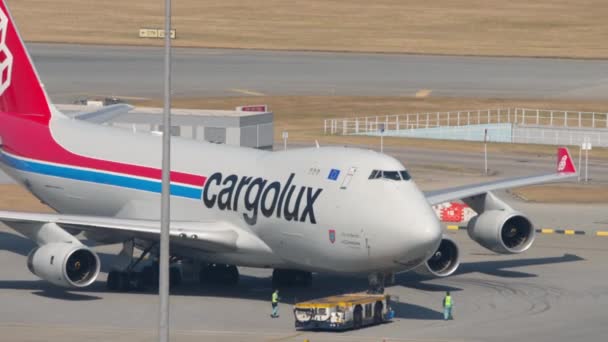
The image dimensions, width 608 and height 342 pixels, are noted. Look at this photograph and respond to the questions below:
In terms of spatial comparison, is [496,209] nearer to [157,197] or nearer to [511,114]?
[157,197]

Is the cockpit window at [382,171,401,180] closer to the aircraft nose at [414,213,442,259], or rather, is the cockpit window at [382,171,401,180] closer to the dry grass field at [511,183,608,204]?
the aircraft nose at [414,213,442,259]

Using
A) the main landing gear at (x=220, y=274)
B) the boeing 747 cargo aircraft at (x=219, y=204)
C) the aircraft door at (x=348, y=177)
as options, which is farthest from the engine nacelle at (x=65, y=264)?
the aircraft door at (x=348, y=177)

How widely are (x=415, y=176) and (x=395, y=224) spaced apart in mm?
48536

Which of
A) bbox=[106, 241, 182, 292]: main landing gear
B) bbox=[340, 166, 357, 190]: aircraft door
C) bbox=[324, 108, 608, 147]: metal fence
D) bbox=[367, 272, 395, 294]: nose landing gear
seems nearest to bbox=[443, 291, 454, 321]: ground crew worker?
bbox=[367, 272, 395, 294]: nose landing gear

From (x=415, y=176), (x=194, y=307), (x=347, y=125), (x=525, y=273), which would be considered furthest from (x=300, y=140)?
(x=194, y=307)

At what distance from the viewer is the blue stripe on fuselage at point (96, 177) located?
2361 inches

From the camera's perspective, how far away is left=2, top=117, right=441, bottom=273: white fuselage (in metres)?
52.5

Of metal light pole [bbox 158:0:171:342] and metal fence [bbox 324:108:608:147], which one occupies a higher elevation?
metal fence [bbox 324:108:608:147]

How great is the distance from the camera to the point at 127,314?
5538 centimetres

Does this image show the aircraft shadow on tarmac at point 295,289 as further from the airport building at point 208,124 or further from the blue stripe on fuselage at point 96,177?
the airport building at point 208,124

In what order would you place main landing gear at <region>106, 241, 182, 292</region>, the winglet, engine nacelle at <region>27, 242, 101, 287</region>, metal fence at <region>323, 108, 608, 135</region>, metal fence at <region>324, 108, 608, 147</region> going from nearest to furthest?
engine nacelle at <region>27, 242, 101, 287</region>, main landing gear at <region>106, 241, 182, 292</region>, the winglet, metal fence at <region>324, 108, 608, 147</region>, metal fence at <region>323, 108, 608, 135</region>

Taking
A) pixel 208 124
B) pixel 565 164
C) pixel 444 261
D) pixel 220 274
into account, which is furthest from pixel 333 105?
pixel 444 261

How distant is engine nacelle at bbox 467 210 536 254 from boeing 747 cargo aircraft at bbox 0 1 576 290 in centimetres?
6

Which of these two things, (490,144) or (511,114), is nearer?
(490,144)
